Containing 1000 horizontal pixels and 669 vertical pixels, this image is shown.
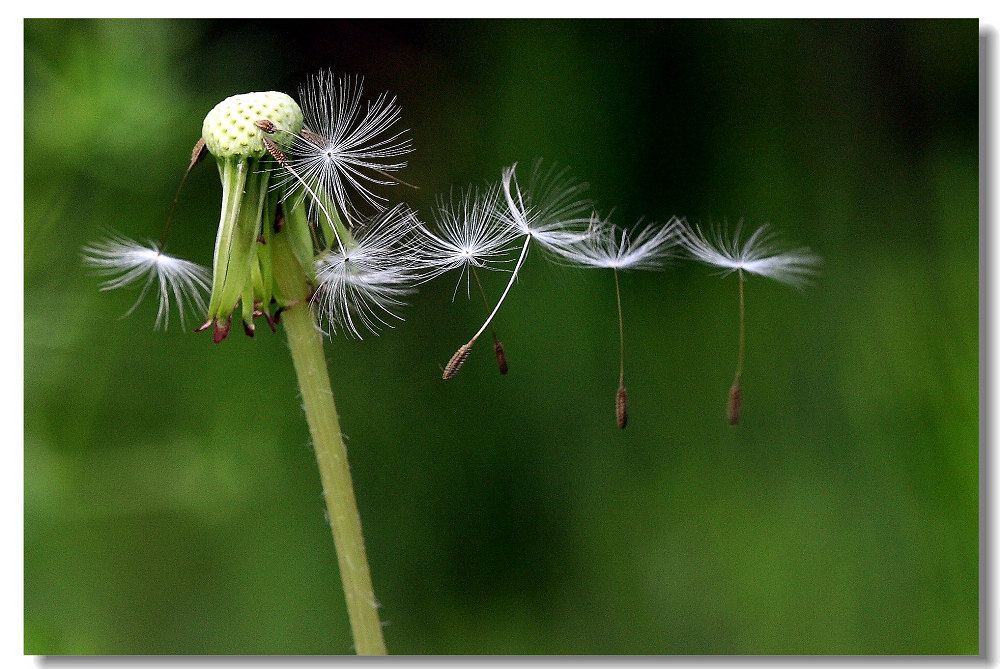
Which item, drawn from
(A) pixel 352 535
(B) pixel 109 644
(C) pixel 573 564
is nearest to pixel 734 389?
(A) pixel 352 535

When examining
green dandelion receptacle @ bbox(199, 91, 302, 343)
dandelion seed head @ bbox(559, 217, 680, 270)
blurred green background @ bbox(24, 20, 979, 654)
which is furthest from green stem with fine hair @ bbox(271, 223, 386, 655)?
blurred green background @ bbox(24, 20, 979, 654)

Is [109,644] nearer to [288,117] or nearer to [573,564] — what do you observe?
[573,564]

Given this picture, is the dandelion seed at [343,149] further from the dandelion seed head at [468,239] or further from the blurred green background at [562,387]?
the blurred green background at [562,387]

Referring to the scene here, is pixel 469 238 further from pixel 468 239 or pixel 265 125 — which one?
pixel 265 125

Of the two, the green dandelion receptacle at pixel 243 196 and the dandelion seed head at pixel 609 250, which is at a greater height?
the green dandelion receptacle at pixel 243 196

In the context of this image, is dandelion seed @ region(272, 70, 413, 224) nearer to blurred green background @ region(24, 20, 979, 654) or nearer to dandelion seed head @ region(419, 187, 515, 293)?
dandelion seed head @ region(419, 187, 515, 293)

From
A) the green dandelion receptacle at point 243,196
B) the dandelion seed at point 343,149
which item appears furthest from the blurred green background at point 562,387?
the green dandelion receptacle at point 243,196
